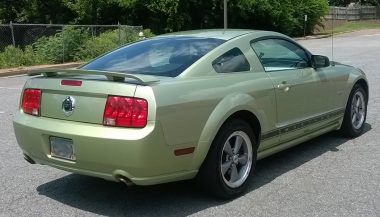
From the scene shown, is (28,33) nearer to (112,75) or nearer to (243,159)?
(243,159)

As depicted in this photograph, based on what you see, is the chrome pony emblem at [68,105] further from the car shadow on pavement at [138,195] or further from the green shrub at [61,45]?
the green shrub at [61,45]

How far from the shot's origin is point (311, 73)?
6059 mm

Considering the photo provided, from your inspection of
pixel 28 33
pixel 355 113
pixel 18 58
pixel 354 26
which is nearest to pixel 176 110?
pixel 355 113

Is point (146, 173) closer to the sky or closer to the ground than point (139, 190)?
closer to the sky

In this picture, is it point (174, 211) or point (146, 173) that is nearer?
point (146, 173)

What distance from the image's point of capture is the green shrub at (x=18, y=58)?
1945cm

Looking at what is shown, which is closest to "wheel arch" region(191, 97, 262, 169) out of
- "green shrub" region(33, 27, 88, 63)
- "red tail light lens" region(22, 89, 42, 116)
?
"red tail light lens" region(22, 89, 42, 116)

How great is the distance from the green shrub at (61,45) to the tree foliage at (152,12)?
1113 cm

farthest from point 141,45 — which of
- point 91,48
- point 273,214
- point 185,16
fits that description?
point 185,16

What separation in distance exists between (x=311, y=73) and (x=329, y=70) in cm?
49

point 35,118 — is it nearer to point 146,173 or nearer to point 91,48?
point 146,173

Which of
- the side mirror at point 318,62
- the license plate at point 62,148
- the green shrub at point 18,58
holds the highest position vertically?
the side mirror at point 318,62

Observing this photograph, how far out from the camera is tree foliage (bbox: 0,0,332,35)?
33094 millimetres

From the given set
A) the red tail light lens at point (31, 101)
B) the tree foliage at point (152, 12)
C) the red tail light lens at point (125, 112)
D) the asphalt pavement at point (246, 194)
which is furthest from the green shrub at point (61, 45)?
the red tail light lens at point (125, 112)
